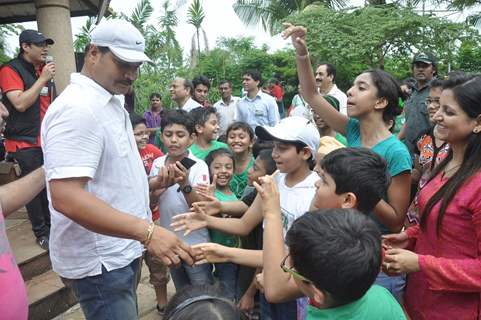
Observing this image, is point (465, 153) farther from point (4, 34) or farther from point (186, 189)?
point (4, 34)

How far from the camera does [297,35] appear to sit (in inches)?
99.8

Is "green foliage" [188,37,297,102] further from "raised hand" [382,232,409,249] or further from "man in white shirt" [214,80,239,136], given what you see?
"raised hand" [382,232,409,249]

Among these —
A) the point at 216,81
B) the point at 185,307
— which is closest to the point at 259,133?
the point at 185,307

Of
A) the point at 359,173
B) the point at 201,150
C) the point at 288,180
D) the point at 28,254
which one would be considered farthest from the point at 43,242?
the point at 359,173

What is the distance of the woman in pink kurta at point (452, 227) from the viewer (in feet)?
5.28

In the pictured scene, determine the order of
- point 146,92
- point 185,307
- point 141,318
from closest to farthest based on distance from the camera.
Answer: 1. point 185,307
2. point 141,318
3. point 146,92

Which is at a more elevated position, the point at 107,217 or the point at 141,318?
the point at 107,217

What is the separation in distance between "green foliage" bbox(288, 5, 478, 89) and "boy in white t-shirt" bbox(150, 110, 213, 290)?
957cm

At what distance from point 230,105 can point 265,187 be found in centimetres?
529

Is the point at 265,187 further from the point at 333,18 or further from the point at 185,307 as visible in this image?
the point at 333,18

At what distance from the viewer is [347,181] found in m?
1.65

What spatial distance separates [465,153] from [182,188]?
1.58 m

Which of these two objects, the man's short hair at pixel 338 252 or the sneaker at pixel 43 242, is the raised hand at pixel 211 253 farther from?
the sneaker at pixel 43 242

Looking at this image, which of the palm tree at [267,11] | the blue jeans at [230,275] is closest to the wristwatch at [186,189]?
the blue jeans at [230,275]
